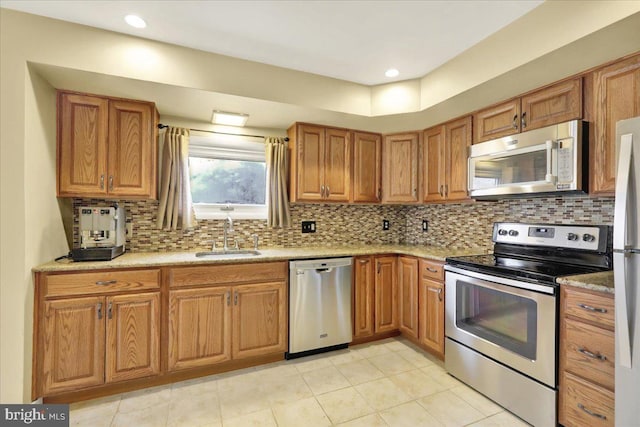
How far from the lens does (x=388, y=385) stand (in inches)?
86.3

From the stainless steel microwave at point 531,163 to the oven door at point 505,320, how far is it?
682 mm

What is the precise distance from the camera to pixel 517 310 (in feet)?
6.16

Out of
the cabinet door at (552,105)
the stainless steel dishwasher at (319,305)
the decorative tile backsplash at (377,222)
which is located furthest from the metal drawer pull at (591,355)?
the stainless steel dishwasher at (319,305)

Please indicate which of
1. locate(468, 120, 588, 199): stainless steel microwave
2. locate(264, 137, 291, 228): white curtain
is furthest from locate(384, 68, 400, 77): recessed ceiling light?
locate(264, 137, 291, 228): white curtain

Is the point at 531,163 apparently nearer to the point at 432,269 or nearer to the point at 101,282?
the point at 432,269

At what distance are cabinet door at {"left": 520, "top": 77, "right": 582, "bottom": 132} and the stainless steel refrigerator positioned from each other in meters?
0.65

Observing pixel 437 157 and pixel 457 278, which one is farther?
pixel 437 157

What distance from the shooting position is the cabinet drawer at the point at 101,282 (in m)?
1.91

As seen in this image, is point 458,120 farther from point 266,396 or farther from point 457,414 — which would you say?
point 266,396

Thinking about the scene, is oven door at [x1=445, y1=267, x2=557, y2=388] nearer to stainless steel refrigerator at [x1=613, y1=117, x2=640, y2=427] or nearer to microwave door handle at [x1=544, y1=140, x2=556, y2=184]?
stainless steel refrigerator at [x1=613, y1=117, x2=640, y2=427]

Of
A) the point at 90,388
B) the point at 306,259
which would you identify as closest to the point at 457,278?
the point at 306,259

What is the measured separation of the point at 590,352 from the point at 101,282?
295 cm

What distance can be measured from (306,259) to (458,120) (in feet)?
6.19

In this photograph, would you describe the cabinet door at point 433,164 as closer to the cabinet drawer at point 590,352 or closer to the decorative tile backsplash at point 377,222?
the decorative tile backsplash at point 377,222
